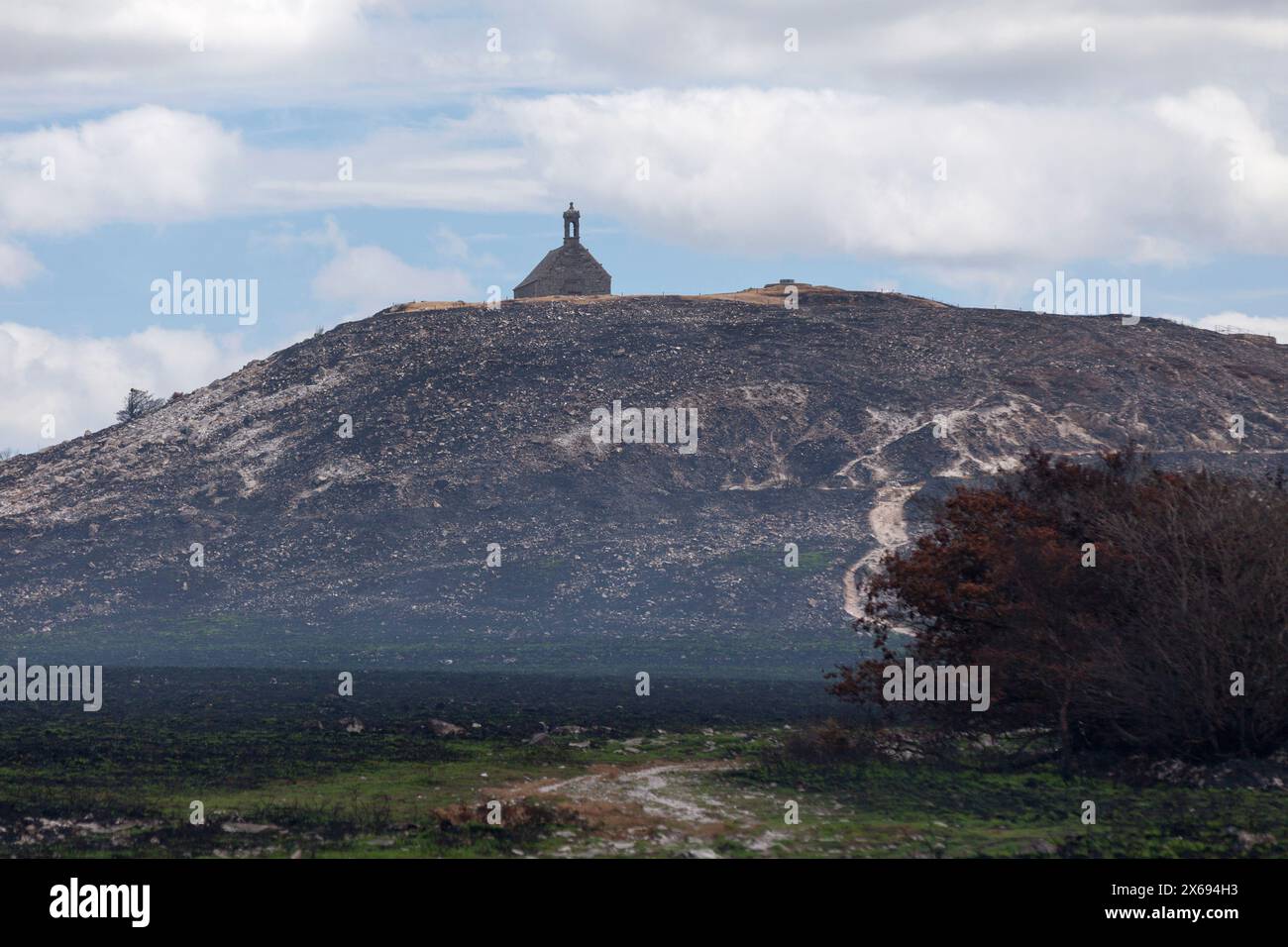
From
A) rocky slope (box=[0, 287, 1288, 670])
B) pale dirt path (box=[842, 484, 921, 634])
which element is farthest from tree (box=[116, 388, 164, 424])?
pale dirt path (box=[842, 484, 921, 634])

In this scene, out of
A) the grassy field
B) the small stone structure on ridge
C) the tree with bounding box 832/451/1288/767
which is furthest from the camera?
the small stone structure on ridge

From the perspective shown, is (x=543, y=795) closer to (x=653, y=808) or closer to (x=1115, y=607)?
(x=653, y=808)

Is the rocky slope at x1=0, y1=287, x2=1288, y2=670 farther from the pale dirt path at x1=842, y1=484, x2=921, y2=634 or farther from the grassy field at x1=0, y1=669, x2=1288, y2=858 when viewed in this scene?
the grassy field at x1=0, y1=669, x2=1288, y2=858

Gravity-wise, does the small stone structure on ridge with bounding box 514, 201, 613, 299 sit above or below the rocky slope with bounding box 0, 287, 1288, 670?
above

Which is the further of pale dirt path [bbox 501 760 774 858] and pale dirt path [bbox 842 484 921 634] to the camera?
pale dirt path [bbox 842 484 921 634]

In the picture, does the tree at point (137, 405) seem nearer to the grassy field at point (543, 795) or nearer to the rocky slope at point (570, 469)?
the rocky slope at point (570, 469)
